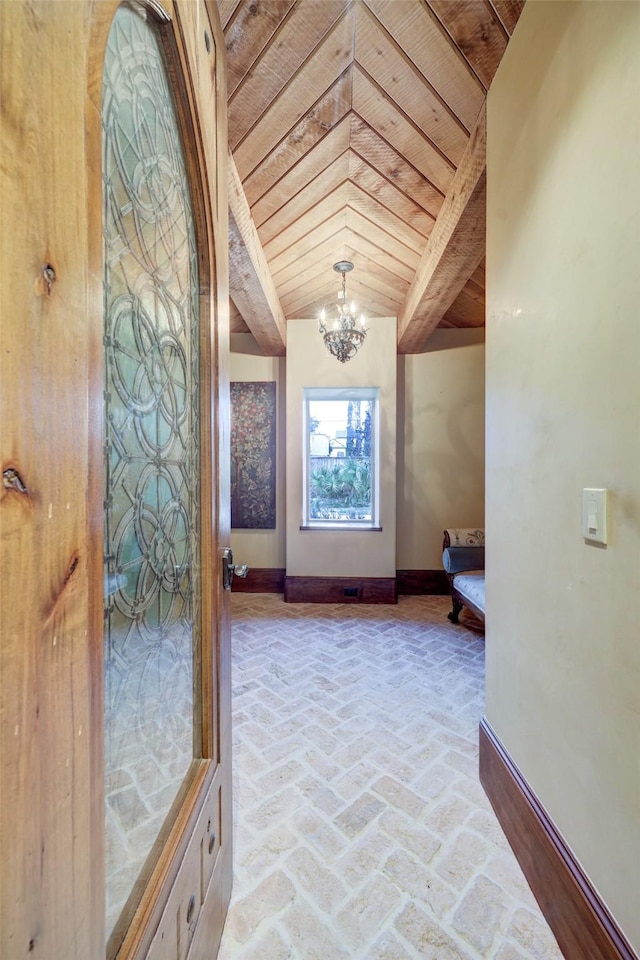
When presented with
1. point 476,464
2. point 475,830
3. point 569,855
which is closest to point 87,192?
point 569,855

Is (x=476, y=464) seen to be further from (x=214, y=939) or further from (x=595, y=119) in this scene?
(x=214, y=939)

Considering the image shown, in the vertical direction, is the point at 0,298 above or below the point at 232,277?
below

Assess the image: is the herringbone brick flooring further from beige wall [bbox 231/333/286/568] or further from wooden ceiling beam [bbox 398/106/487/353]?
wooden ceiling beam [bbox 398/106/487/353]

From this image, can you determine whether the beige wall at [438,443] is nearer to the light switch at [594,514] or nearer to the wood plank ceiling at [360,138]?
the wood plank ceiling at [360,138]

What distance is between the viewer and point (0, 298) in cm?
34

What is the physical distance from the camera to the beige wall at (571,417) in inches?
35.1

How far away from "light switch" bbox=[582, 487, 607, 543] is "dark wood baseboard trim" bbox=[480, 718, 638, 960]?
0.86 m

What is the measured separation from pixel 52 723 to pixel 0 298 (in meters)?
0.41

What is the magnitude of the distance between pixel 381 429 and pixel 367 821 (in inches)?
120

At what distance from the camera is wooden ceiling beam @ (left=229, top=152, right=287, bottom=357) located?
6.86 feet

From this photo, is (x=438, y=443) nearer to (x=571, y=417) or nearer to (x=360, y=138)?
(x=360, y=138)

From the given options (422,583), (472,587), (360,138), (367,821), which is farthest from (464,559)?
(360,138)

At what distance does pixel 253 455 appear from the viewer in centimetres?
428

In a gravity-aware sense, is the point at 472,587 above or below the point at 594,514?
below
